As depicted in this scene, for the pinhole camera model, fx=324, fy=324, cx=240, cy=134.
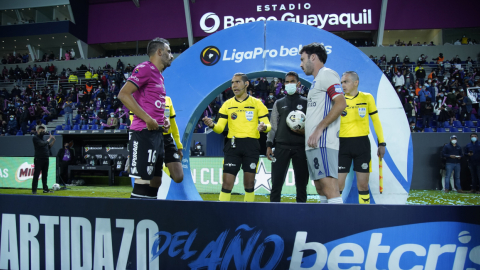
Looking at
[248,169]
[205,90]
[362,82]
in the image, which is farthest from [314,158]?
[205,90]

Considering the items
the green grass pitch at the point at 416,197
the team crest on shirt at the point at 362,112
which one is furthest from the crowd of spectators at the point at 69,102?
the team crest on shirt at the point at 362,112

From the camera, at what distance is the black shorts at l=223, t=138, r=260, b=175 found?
14.4ft

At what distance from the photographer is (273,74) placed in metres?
5.08

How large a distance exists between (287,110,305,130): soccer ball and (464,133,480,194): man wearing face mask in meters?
8.99

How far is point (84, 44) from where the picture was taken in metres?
25.6

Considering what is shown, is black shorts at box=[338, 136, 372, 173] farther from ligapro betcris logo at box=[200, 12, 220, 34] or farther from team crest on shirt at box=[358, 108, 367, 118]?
ligapro betcris logo at box=[200, 12, 220, 34]

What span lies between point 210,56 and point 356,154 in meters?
2.73

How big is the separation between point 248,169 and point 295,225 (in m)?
2.41

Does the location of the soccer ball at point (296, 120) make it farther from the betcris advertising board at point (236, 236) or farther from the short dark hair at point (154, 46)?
the betcris advertising board at point (236, 236)

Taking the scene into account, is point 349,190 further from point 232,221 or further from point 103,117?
point 103,117

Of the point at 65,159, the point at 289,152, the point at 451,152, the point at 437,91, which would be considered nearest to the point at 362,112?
the point at 289,152

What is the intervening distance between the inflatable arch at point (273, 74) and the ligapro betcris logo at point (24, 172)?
854 cm

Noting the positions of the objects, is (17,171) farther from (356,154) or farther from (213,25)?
(213,25)

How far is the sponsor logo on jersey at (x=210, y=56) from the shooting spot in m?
5.23
